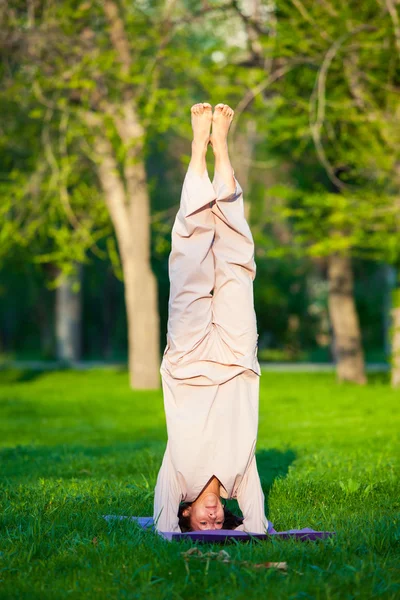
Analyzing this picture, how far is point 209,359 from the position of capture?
525cm

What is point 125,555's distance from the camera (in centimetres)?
462

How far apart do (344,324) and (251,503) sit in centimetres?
1447

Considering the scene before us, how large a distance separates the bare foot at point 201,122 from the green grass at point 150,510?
2.21 metres

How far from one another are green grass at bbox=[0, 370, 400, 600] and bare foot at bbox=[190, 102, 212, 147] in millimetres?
2214

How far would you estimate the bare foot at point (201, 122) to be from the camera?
5.34 meters

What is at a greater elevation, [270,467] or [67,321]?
[67,321]

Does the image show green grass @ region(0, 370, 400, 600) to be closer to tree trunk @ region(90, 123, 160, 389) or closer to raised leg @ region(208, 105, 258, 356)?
raised leg @ region(208, 105, 258, 356)

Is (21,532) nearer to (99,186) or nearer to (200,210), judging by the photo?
(200,210)

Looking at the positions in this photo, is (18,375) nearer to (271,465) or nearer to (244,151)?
(244,151)

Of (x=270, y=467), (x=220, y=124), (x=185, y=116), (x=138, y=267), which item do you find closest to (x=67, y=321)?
(x=138, y=267)

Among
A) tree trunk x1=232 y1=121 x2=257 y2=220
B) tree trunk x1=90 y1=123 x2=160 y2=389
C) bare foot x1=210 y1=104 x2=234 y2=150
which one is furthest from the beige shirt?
tree trunk x1=90 y1=123 x2=160 y2=389

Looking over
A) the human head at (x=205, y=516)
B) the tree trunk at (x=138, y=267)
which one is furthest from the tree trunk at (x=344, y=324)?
the human head at (x=205, y=516)

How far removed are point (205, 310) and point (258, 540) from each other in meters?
1.27

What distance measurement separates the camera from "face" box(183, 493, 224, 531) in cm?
520
